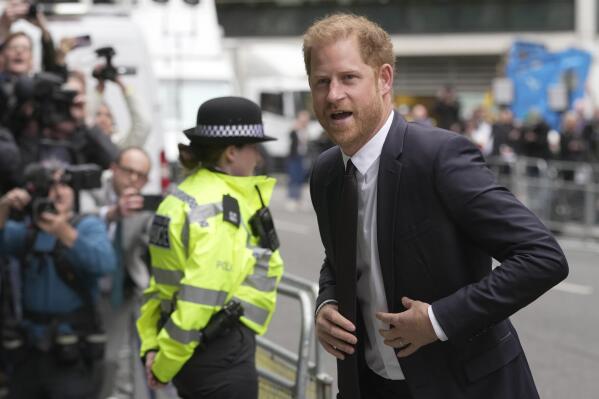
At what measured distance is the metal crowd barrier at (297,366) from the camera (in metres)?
5.14

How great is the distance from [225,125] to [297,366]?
1112 millimetres

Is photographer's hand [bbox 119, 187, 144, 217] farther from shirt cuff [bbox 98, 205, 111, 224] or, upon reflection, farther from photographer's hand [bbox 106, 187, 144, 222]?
shirt cuff [bbox 98, 205, 111, 224]

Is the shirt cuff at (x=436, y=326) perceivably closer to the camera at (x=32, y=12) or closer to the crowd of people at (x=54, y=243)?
the crowd of people at (x=54, y=243)

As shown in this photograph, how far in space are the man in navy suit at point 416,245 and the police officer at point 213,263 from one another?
109cm

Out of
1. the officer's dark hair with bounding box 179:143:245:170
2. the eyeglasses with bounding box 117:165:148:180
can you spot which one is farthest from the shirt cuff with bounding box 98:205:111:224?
the officer's dark hair with bounding box 179:143:245:170

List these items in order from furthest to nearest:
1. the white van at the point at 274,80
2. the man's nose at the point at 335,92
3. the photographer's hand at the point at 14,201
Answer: the white van at the point at 274,80 < the photographer's hand at the point at 14,201 < the man's nose at the point at 335,92

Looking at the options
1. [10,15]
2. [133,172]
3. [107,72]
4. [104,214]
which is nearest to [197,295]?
[104,214]

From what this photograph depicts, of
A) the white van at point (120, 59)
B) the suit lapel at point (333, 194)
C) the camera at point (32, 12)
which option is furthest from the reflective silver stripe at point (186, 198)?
the white van at point (120, 59)

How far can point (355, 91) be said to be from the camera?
3.28m

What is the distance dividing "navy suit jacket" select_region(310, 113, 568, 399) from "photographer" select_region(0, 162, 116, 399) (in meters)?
3.19

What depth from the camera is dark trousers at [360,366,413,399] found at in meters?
3.45

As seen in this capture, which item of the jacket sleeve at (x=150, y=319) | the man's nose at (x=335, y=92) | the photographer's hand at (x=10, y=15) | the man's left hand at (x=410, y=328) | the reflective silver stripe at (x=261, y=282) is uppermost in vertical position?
the photographer's hand at (x=10, y=15)

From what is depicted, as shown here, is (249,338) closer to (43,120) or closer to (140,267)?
(140,267)

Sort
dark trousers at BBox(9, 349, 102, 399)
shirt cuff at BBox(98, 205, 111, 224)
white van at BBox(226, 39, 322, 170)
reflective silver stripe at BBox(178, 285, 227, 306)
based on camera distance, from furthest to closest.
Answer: white van at BBox(226, 39, 322, 170)
shirt cuff at BBox(98, 205, 111, 224)
dark trousers at BBox(9, 349, 102, 399)
reflective silver stripe at BBox(178, 285, 227, 306)
